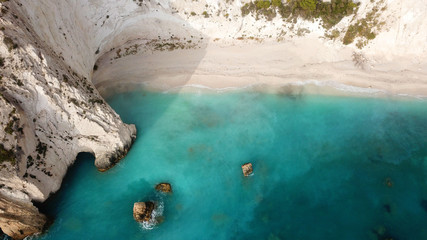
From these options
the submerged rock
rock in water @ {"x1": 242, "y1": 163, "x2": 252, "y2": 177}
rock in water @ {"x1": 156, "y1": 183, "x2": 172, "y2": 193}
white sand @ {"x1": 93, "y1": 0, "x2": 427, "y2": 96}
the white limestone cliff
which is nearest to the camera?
the white limestone cliff

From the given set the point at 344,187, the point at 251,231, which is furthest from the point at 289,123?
the point at 251,231

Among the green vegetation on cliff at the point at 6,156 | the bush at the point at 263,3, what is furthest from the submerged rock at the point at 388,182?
the green vegetation on cliff at the point at 6,156

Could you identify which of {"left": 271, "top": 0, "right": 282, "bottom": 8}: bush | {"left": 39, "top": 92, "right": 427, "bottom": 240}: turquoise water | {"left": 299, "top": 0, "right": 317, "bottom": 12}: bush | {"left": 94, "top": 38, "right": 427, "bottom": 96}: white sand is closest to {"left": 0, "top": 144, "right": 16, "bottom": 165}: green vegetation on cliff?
{"left": 39, "top": 92, "right": 427, "bottom": 240}: turquoise water

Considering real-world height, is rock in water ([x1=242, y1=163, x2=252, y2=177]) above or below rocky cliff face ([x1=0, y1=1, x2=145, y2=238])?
below

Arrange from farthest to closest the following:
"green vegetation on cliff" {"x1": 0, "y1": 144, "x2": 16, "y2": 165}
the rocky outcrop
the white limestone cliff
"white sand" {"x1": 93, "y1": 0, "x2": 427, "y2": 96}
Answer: "white sand" {"x1": 93, "y1": 0, "x2": 427, "y2": 96} → the rocky outcrop → the white limestone cliff → "green vegetation on cliff" {"x1": 0, "y1": 144, "x2": 16, "y2": 165}

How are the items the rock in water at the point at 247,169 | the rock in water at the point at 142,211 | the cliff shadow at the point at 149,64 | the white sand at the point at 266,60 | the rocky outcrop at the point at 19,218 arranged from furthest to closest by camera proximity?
the cliff shadow at the point at 149,64 → the white sand at the point at 266,60 → the rock in water at the point at 247,169 → the rock in water at the point at 142,211 → the rocky outcrop at the point at 19,218

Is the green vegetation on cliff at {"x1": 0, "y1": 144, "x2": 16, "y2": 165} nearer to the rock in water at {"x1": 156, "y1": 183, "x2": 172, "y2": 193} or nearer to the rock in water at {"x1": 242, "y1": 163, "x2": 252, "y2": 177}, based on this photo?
the rock in water at {"x1": 156, "y1": 183, "x2": 172, "y2": 193}

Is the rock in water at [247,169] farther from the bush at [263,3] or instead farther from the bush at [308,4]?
the bush at [308,4]

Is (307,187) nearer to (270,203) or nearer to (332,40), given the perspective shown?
(270,203)
